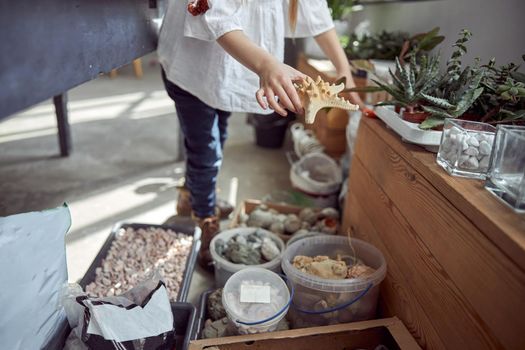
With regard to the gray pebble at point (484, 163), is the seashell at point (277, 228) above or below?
below

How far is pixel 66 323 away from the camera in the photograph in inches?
31.3

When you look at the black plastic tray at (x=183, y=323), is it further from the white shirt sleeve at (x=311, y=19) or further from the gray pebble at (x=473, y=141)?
the white shirt sleeve at (x=311, y=19)

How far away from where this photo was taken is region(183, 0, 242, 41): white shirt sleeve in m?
0.84

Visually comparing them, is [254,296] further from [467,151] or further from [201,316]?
[467,151]

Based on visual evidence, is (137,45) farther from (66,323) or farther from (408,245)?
(408,245)

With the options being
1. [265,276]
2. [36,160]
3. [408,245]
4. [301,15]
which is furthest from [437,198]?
[36,160]

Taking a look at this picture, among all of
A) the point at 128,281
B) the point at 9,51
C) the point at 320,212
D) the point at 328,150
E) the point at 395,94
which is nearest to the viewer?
the point at 9,51

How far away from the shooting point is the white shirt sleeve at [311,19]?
3.67 ft

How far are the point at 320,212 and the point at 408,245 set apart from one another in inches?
24.8

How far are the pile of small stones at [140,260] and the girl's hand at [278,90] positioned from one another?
59 centimetres

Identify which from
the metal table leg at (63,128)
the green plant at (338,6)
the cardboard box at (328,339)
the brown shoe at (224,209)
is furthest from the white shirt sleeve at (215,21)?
the metal table leg at (63,128)

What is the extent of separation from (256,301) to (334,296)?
6.8 inches

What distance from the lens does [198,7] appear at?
0.86 metres

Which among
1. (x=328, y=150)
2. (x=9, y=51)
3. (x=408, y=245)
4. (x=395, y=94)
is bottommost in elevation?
(x=328, y=150)
